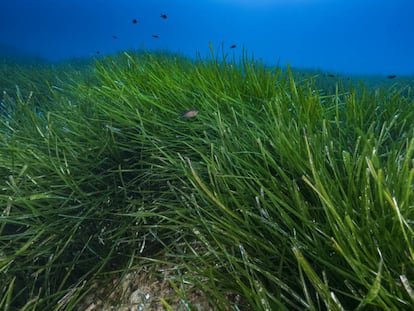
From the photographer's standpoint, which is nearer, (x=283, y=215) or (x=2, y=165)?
(x=283, y=215)

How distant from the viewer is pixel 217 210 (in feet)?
3.58

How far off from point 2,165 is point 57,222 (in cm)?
38

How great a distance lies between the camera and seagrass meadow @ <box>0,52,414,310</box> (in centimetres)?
74

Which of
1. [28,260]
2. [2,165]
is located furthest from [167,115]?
[28,260]

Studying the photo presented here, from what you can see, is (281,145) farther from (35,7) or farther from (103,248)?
(35,7)

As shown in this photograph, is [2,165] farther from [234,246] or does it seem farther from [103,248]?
[234,246]

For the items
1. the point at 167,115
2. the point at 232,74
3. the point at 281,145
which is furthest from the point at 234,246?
the point at 232,74

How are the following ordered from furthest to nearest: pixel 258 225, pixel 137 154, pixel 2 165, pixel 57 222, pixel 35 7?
pixel 35 7 → pixel 137 154 → pixel 2 165 → pixel 57 222 → pixel 258 225

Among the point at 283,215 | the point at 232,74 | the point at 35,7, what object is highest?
the point at 35,7

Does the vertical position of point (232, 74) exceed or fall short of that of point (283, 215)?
it exceeds it

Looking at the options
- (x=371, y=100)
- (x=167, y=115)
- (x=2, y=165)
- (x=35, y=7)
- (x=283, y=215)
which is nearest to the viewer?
(x=283, y=215)

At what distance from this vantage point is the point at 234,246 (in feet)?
3.09

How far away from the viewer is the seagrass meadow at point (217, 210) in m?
0.74

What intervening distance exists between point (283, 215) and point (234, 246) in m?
0.17
